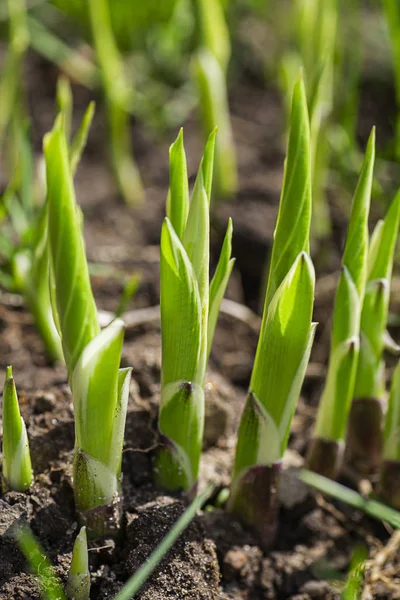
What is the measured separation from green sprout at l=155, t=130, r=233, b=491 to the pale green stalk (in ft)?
2.57

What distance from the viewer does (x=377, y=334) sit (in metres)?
0.83

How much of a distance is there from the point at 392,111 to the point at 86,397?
1.45m

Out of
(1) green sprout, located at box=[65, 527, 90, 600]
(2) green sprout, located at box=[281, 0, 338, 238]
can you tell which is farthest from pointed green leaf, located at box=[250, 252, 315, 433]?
(2) green sprout, located at box=[281, 0, 338, 238]

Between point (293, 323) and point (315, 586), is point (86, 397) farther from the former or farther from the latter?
point (315, 586)

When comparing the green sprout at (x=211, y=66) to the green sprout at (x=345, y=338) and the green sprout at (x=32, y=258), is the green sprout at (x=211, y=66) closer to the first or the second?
the green sprout at (x=32, y=258)

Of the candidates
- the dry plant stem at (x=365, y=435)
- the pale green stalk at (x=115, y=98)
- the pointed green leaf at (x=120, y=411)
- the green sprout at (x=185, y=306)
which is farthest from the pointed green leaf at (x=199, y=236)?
the pale green stalk at (x=115, y=98)

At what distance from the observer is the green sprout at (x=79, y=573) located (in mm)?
620

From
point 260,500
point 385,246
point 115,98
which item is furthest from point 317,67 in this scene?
point 260,500

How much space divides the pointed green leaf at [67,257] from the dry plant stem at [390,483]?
16.7 inches

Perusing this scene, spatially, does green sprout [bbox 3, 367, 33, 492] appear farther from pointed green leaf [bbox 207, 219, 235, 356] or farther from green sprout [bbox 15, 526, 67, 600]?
pointed green leaf [bbox 207, 219, 235, 356]

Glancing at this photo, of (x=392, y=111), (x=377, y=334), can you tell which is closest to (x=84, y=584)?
(x=377, y=334)

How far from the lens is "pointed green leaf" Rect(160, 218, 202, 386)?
610mm

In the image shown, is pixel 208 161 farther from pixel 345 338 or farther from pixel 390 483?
pixel 390 483

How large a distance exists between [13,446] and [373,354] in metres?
0.43
